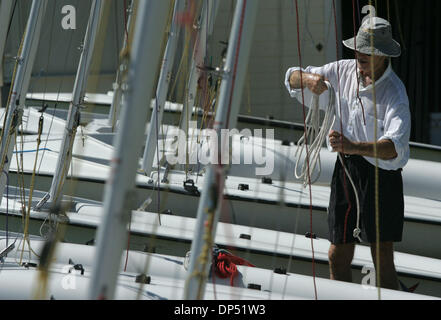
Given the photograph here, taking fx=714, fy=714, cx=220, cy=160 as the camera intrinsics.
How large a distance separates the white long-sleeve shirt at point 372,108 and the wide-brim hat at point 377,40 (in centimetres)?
10

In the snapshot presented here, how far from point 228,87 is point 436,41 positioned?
8462mm

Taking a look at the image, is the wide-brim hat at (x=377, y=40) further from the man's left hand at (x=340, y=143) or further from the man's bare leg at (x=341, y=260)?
the man's bare leg at (x=341, y=260)

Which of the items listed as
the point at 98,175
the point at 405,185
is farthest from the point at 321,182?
the point at 98,175

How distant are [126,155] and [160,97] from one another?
11.2ft

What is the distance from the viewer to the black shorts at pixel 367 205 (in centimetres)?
340

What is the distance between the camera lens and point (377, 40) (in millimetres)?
3371

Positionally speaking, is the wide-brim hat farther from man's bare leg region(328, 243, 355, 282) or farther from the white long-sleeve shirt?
man's bare leg region(328, 243, 355, 282)

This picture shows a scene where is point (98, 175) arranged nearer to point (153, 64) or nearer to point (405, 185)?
point (405, 185)

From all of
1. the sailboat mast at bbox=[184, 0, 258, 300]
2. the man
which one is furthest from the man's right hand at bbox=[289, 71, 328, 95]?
the sailboat mast at bbox=[184, 0, 258, 300]

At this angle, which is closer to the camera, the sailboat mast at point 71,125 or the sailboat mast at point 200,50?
the sailboat mast at point 71,125

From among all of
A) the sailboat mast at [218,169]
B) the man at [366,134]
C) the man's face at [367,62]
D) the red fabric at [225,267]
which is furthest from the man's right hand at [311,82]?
the sailboat mast at [218,169]

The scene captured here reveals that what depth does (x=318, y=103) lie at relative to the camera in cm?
358
